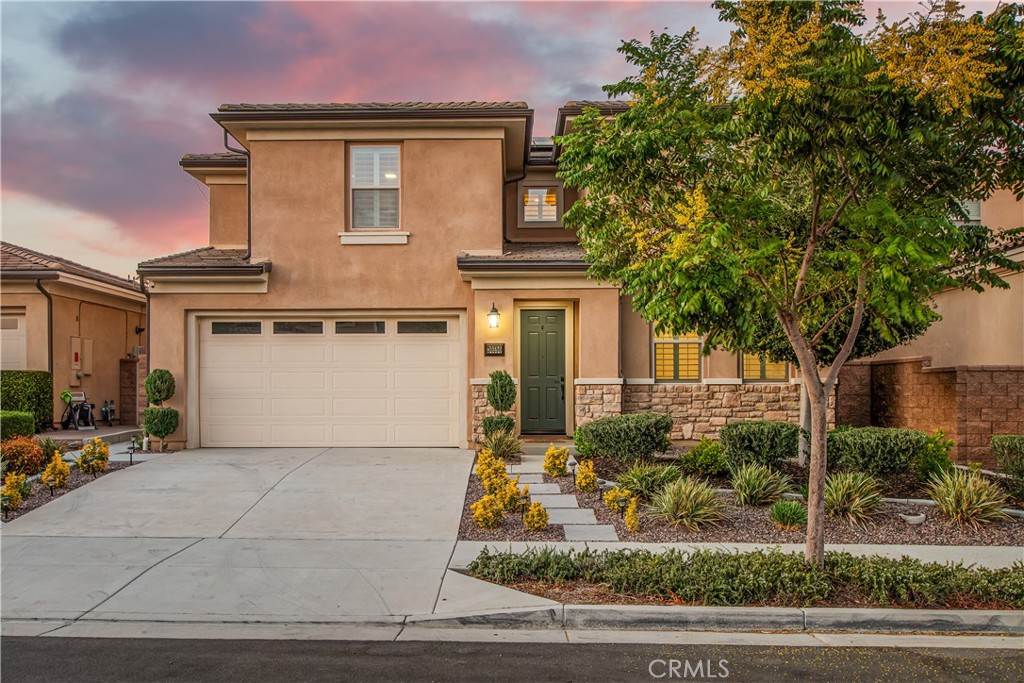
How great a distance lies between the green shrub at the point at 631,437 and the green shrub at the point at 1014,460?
14.2 feet

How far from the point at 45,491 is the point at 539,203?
10708 mm

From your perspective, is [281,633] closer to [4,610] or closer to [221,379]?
[4,610]

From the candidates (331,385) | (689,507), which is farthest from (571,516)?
(331,385)

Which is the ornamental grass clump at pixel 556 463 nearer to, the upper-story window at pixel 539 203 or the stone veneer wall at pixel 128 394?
the upper-story window at pixel 539 203

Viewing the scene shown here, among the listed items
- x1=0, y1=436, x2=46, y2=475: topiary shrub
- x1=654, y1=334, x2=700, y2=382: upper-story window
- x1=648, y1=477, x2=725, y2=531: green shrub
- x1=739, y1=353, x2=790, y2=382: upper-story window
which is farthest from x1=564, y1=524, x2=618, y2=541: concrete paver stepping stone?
x1=0, y1=436, x2=46, y2=475: topiary shrub

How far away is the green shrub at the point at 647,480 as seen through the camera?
8.89 meters

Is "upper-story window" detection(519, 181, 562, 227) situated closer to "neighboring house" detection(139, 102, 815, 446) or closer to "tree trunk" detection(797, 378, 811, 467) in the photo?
"neighboring house" detection(139, 102, 815, 446)

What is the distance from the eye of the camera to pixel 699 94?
645 cm

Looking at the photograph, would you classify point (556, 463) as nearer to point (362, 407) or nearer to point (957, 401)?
point (362, 407)

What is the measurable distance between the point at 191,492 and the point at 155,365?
443 centimetres

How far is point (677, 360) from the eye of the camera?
13.5 metres

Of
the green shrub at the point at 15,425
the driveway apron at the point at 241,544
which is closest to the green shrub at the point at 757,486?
the driveway apron at the point at 241,544

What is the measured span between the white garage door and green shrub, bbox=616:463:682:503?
15.8 ft

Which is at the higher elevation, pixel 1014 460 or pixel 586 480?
pixel 1014 460
